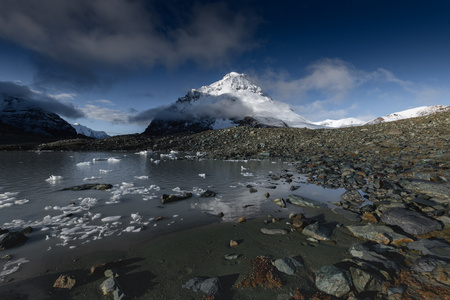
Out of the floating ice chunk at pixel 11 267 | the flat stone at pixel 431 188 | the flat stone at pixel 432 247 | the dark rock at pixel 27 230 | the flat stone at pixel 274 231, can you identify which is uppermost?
the flat stone at pixel 431 188

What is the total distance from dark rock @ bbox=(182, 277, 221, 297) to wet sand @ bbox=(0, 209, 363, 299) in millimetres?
98

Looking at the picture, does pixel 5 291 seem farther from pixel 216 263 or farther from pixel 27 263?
pixel 216 263

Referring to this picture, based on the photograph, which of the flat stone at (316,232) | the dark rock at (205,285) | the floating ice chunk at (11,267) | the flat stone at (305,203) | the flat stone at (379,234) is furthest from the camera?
the flat stone at (305,203)

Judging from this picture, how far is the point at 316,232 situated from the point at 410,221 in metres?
3.10

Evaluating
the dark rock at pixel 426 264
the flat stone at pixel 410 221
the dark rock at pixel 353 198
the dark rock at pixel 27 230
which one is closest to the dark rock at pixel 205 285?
the dark rock at pixel 426 264

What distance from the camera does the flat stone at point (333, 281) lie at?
351cm

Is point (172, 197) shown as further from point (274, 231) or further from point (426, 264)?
point (426, 264)

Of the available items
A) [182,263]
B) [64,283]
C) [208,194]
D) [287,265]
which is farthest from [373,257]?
[208,194]

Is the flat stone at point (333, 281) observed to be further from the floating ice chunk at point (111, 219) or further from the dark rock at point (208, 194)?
the floating ice chunk at point (111, 219)

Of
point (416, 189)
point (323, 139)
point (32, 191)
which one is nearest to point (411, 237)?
point (416, 189)

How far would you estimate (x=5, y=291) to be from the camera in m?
3.48

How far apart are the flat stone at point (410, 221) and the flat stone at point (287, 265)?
427 cm

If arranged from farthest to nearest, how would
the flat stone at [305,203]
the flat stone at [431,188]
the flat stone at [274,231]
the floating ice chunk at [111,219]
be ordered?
the flat stone at [305,203] → the flat stone at [431,188] → the floating ice chunk at [111,219] → the flat stone at [274,231]

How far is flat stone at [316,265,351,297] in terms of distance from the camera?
11.5 feet
